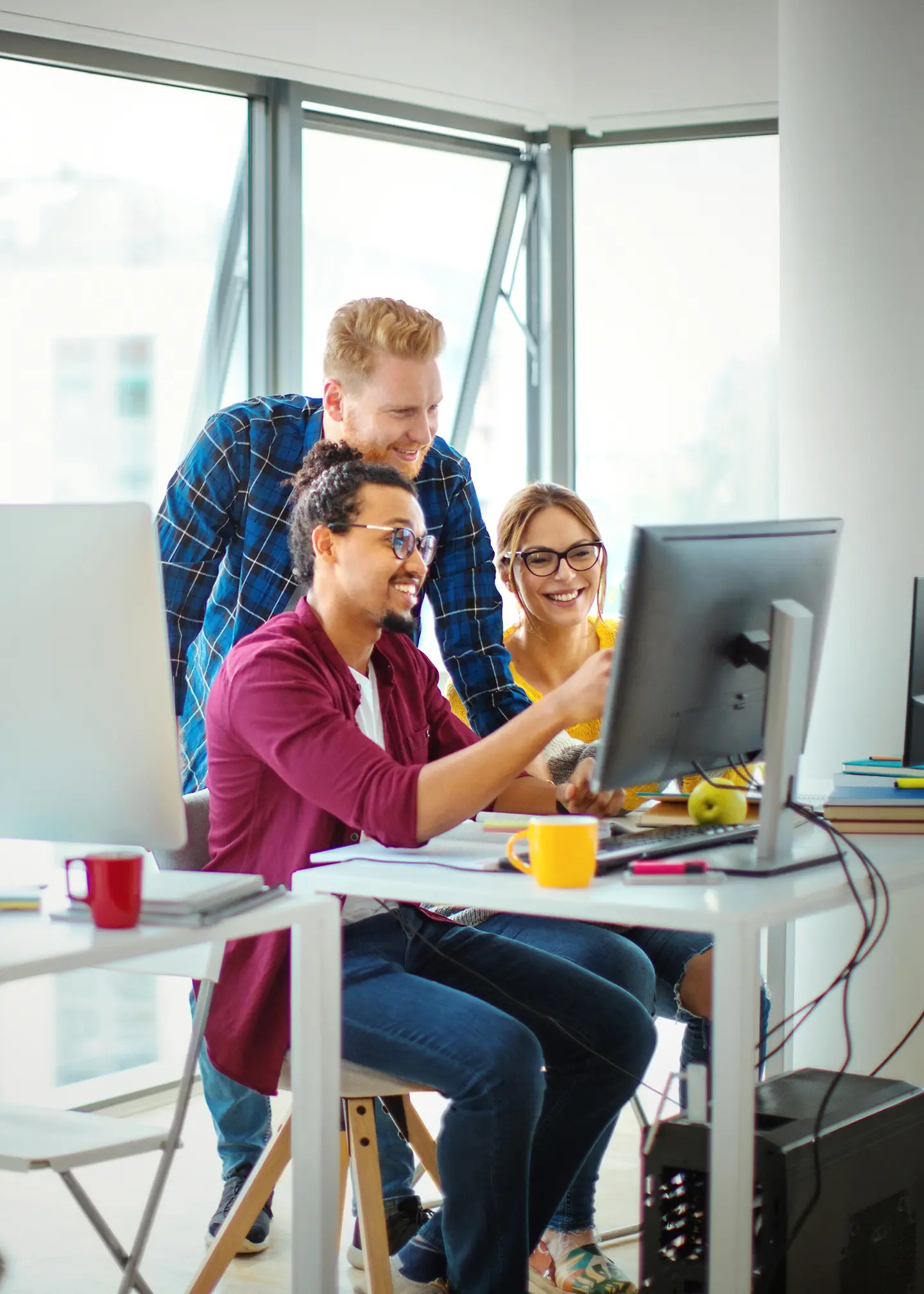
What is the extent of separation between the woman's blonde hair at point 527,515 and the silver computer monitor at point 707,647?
996 millimetres

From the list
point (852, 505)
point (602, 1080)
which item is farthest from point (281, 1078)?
point (852, 505)

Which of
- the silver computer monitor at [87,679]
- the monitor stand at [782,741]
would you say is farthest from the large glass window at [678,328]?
the silver computer monitor at [87,679]

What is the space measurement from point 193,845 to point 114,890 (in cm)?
70

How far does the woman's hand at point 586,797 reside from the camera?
2.13m

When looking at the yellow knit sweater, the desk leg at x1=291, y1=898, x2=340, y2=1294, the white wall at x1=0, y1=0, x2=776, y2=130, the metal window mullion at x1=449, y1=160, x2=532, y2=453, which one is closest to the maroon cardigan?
the desk leg at x1=291, y1=898, x2=340, y2=1294

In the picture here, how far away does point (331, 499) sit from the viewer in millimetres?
2162

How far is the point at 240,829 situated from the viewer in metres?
2.01

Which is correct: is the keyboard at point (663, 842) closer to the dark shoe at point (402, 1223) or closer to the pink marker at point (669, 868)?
the pink marker at point (669, 868)

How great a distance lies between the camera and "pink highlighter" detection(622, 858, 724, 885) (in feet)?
5.59

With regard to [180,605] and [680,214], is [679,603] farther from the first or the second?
[680,214]

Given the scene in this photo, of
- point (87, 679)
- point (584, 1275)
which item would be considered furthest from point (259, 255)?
point (584, 1275)

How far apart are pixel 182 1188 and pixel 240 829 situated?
49.7 inches

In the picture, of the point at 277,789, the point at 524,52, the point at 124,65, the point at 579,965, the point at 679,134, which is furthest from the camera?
the point at 679,134

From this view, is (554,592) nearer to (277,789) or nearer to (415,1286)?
(277,789)
